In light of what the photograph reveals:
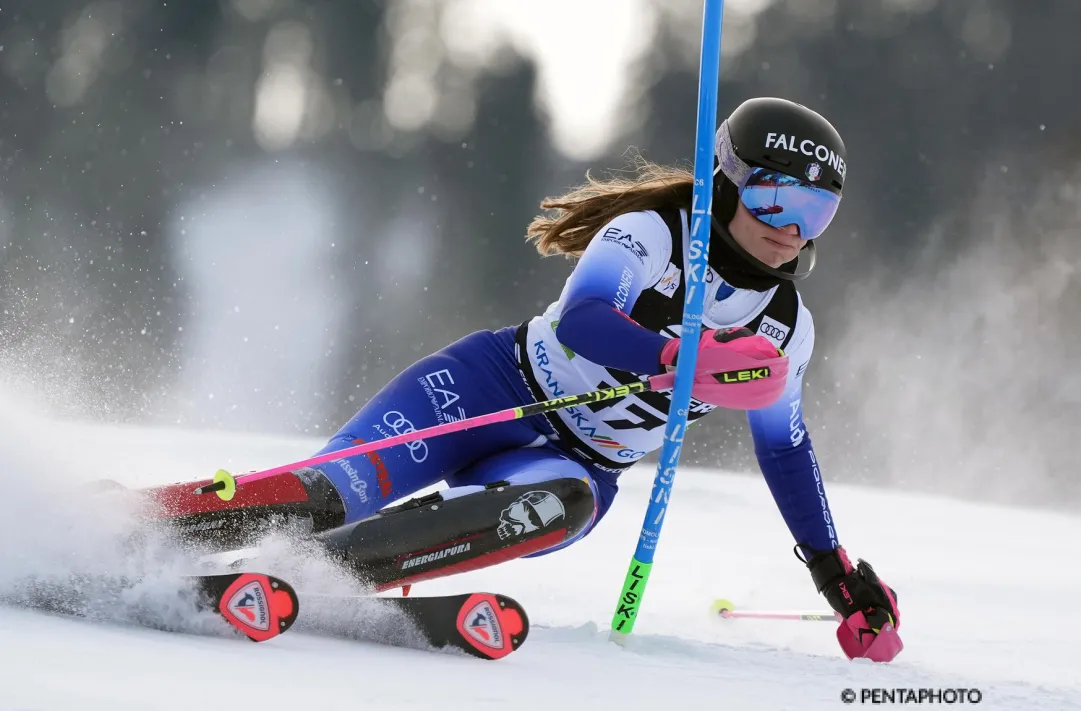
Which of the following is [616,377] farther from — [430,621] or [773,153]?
[430,621]

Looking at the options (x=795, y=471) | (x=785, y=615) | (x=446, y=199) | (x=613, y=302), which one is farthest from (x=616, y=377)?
(x=446, y=199)

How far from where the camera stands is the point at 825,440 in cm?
1022

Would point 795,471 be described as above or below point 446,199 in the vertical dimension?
below

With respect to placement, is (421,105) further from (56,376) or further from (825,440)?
(56,376)

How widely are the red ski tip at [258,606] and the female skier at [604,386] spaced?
0.26 metres

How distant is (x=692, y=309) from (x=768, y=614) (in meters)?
1.21

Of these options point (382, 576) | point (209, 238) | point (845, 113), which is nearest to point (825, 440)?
point (845, 113)

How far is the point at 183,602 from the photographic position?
163 cm

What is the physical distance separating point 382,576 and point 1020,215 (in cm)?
986

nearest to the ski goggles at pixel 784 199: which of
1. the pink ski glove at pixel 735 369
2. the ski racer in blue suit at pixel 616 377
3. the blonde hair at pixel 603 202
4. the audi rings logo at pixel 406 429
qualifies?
the ski racer in blue suit at pixel 616 377

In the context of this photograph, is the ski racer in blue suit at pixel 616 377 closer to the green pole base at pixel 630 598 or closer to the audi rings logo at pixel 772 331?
the audi rings logo at pixel 772 331

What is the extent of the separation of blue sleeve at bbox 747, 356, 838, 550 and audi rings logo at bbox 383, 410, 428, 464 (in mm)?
842

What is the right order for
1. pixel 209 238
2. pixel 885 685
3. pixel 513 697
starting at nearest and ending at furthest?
pixel 513 697, pixel 885 685, pixel 209 238

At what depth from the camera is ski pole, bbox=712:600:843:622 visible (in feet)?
8.72
